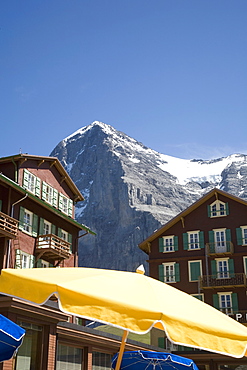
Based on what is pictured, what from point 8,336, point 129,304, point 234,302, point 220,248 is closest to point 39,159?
point 220,248

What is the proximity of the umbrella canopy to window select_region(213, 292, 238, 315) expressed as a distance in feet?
98.5

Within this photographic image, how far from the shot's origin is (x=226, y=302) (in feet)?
115

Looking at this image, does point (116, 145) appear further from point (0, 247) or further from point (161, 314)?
point (161, 314)

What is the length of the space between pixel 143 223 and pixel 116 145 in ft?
135

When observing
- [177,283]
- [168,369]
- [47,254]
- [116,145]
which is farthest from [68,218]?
[116,145]

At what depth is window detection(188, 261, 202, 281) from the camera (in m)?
36.2

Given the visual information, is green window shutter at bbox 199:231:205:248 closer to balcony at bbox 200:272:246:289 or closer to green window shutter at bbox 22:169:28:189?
balcony at bbox 200:272:246:289

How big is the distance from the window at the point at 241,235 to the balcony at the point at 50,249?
14858 millimetres

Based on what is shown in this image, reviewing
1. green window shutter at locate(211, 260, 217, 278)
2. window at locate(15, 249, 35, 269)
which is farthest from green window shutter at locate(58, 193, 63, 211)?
green window shutter at locate(211, 260, 217, 278)

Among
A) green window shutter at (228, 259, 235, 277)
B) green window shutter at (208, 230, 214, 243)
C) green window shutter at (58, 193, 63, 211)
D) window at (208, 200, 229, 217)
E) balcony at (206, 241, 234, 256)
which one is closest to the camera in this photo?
green window shutter at (58, 193, 63, 211)

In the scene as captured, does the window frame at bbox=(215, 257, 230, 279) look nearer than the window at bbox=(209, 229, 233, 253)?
Yes

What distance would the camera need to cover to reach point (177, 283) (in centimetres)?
3641

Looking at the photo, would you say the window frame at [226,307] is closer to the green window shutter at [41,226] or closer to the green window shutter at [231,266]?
the green window shutter at [231,266]

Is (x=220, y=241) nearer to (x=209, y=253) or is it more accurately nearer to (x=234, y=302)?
(x=209, y=253)
